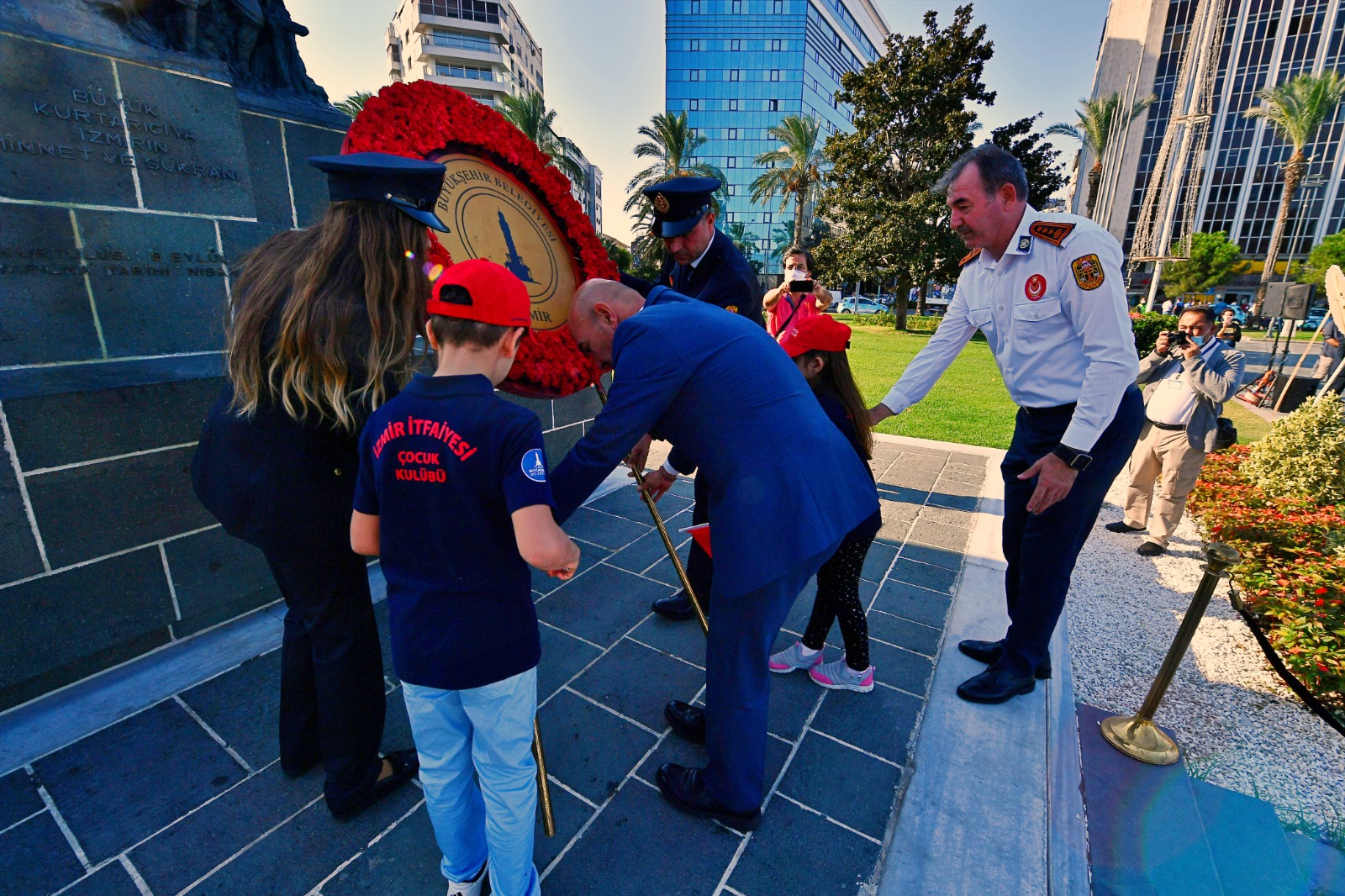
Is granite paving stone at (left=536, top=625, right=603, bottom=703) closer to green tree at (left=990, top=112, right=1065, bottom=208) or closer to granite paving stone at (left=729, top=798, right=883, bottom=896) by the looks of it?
granite paving stone at (left=729, top=798, right=883, bottom=896)

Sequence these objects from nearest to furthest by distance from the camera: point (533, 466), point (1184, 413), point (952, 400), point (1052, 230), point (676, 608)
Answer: point (533, 466) → point (1052, 230) → point (676, 608) → point (1184, 413) → point (952, 400)

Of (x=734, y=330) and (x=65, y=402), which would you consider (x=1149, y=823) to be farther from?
(x=65, y=402)

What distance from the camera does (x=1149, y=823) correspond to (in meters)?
2.32

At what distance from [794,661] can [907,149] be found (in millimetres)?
26739

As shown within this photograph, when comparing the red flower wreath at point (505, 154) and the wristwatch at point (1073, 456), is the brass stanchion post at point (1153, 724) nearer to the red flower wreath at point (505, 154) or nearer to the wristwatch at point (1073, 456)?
the wristwatch at point (1073, 456)

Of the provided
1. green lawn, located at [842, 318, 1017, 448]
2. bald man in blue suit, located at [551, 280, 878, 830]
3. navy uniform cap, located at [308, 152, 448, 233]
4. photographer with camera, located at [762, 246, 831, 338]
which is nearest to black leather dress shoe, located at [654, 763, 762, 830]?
bald man in blue suit, located at [551, 280, 878, 830]

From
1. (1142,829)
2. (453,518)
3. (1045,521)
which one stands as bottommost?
(1142,829)

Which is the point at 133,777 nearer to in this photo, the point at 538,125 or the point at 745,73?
the point at 538,125

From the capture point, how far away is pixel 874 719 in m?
2.77

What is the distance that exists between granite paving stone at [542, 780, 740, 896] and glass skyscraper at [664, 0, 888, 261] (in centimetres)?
6487

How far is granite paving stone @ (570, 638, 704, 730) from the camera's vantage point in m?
2.81

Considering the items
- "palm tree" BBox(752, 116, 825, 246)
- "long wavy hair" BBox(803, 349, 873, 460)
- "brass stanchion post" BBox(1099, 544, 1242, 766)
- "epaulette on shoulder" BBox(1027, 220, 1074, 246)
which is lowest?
"brass stanchion post" BBox(1099, 544, 1242, 766)

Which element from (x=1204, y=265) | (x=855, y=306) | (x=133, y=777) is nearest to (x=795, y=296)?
(x=133, y=777)

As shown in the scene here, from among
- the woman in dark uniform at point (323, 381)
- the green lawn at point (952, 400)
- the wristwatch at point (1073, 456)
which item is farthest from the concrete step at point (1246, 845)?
the green lawn at point (952, 400)
